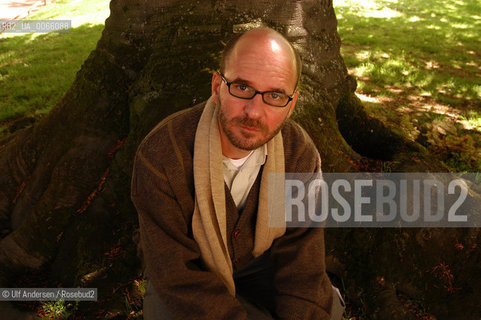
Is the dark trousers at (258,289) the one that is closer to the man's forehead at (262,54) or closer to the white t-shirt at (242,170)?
the white t-shirt at (242,170)

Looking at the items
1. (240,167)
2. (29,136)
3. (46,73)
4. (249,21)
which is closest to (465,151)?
(249,21)

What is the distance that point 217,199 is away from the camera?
1922 mm

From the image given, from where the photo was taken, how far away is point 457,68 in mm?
7160

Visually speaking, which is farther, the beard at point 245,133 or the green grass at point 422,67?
the green grass at point 422,67

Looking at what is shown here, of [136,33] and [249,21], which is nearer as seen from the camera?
[249,21]

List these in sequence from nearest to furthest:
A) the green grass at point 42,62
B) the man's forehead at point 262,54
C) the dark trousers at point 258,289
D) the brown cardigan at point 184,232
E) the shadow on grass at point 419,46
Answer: the man's forehead at point 262,54, the brown cardigan at point 184,232, the dark trousers at point 258,289, the green grass at point 42,62, the shadow on grass at point 419,46

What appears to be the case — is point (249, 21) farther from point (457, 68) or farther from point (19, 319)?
point (457, 68)

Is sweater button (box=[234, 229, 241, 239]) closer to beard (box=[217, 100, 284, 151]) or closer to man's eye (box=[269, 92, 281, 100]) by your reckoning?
beard (box=[217, 100, 284, 151])

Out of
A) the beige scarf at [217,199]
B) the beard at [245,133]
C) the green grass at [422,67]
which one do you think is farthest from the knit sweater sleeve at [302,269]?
the green grass at [422,67]

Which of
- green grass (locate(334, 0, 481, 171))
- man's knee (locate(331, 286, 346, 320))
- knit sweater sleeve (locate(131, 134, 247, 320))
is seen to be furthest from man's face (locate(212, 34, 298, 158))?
green grass (locate(334, 0, 481, 171))

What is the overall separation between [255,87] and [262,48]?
0.64 feet

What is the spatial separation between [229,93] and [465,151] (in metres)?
3.88

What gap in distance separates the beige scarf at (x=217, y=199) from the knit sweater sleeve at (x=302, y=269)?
113 millimetres

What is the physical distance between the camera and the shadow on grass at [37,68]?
6016mm
